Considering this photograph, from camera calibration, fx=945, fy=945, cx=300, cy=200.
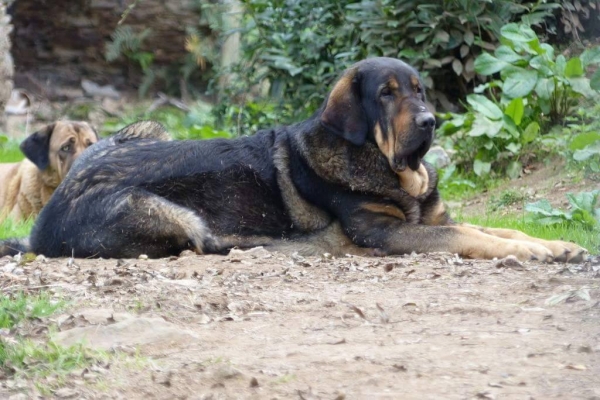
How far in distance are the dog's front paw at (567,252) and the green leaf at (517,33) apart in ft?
11.6

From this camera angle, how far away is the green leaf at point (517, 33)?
8797 millimetres

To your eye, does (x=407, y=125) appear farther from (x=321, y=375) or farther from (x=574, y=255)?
(x=321, y=375)

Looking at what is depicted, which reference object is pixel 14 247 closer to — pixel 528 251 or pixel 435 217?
pixel 435 217

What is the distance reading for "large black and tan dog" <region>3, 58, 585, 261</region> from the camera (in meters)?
6.26

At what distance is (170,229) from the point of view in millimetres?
6316

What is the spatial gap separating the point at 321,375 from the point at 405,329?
73 centimetres

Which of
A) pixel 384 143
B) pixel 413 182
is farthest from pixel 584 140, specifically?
pixel 384 143

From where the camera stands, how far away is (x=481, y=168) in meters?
9.22

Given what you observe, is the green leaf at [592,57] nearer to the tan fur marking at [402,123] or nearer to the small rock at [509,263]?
the tan fur marking at [402,123]

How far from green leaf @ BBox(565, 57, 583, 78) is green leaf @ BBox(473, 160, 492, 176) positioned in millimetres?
1133

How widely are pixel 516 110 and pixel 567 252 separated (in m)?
3.52

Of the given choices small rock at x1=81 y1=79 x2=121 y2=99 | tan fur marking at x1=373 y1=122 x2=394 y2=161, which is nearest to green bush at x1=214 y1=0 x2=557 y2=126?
tan fur marking at x1=373 y1=122 x2=394 y2=161

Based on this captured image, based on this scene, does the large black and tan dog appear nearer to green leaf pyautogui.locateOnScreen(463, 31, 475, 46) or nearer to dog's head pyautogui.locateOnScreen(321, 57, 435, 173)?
dog's head pyautogui.locateOnScreen(321, 57, 435, 173)

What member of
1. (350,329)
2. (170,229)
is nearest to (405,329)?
(350,329)
